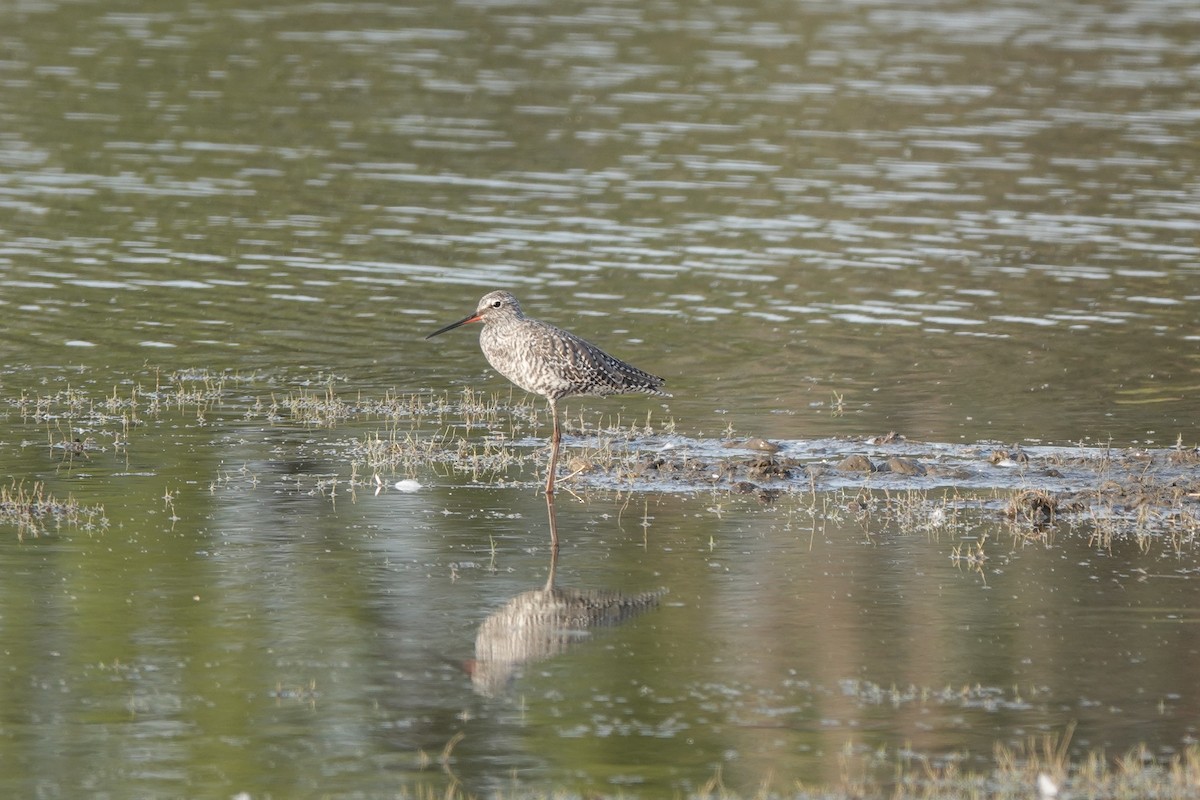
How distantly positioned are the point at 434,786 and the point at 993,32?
152ft

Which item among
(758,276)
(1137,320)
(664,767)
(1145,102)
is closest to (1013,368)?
(1137,320)

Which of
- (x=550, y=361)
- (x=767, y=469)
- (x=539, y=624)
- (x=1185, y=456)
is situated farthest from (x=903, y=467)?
(x=539, y=624)

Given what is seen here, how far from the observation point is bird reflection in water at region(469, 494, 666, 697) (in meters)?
11.7

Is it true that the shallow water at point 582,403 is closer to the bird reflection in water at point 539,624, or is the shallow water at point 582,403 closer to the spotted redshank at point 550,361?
the bird reflection in water at point 539,624

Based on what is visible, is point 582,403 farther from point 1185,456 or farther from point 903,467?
point 1185,456

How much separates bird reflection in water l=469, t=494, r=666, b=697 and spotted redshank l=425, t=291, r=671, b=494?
3.11 metres

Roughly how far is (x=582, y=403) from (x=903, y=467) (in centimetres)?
469

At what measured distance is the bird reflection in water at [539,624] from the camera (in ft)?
38.4

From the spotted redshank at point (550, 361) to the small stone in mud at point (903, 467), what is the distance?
2269 mm

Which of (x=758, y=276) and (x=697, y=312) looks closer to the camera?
(x=697, y=312)

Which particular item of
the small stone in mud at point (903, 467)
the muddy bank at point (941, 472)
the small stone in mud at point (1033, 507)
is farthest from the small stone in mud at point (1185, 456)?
the small stone in mud at point (903, 467)

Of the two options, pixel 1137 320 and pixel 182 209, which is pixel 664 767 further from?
pixel 182 209

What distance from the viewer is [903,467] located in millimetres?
16688

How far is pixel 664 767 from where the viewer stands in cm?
1025
